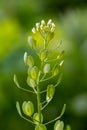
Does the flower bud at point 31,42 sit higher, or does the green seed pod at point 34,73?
the flower bud at point 31,42

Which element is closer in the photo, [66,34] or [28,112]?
[28,112]

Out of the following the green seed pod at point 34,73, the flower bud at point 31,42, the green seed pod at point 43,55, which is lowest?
the green seed pod at point 34,73

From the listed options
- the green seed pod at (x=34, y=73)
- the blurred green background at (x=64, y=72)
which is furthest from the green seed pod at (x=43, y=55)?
the blurred green background at (x=64, y=72)

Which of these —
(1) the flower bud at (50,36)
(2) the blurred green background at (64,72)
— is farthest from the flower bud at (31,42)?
(2) the blurred green background at (64,72)

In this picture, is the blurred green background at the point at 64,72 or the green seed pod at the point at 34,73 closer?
the green seed pod at the point at 34,73

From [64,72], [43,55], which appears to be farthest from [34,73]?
[64,72]

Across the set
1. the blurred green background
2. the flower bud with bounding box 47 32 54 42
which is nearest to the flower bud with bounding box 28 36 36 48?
the flower bud with bounding box 47 32 54 42

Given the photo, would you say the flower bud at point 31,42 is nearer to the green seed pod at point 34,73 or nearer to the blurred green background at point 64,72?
the green seed pod at point 34,73

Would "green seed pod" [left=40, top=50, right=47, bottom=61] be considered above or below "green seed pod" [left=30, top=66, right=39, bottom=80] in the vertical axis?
above

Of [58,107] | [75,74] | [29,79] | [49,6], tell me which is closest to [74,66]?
[75,74]

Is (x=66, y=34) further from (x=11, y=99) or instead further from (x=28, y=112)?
(x=28, y=112)

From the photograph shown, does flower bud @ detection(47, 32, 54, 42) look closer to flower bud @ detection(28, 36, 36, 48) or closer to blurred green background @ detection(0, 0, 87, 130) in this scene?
flower bud @ detection(28, 36, 36, 48)
